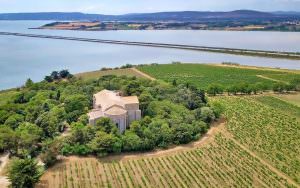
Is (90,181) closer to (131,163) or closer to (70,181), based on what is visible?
(70,181)

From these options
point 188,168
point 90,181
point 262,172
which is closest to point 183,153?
point 188,168

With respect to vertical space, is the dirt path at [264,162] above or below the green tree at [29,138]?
below

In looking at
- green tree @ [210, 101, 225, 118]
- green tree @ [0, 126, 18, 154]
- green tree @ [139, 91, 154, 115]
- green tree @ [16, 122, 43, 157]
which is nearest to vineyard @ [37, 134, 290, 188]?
green tree @ [16, 122, 43, 157]

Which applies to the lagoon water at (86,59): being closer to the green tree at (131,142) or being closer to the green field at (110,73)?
the green field at (110,73)

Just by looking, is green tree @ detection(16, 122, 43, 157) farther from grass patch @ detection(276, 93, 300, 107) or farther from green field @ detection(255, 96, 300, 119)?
grass patch @ detection(276, 93, 300, 107)

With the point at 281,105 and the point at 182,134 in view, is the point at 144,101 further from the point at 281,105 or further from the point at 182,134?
the point at 281,105

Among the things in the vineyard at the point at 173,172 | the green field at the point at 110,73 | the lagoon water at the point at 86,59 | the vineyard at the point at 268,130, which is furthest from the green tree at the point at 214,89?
the lagoon water at the point at 86,59

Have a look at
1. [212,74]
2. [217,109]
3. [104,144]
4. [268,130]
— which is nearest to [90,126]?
[104,144]
